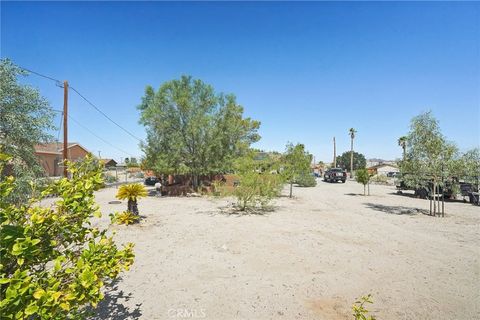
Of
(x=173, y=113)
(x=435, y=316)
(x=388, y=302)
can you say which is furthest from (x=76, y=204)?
(x=173, y=113)

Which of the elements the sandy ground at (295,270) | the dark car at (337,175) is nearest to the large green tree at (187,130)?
the sandy ground at (295,270)

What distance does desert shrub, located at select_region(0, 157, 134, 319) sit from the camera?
1804mm

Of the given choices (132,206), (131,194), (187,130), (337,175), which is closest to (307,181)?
(337,175)

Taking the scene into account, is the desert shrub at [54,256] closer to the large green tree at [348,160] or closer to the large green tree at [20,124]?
the large green tree at [20,124]

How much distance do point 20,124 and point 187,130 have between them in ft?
44.9

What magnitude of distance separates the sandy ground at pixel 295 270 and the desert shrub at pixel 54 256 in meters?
2.37

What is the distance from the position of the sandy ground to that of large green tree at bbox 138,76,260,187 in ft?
29.4

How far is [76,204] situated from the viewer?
238 centimetres

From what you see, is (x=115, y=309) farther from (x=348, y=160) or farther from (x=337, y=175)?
(x=348, y=160)

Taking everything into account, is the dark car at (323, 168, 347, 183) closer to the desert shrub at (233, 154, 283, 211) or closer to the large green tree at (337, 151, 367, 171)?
the desert shrub at (233, 154, 283, 211)

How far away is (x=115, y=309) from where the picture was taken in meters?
4.30

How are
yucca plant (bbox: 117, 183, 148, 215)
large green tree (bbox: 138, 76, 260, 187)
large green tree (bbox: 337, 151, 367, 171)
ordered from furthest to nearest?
large green tree (bbox: 337, 151, 367, 171)
large green tree (bbox: 138, 76, 260, 187)
yucca plant (bbox: 117, 183, 148, 215)

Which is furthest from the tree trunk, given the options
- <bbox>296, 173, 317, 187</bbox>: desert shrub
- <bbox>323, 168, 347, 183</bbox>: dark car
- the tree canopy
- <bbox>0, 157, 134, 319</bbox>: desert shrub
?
<bbox>323, 168, 347, 183</bbox>: dark car

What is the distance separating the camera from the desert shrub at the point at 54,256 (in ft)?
5.92
